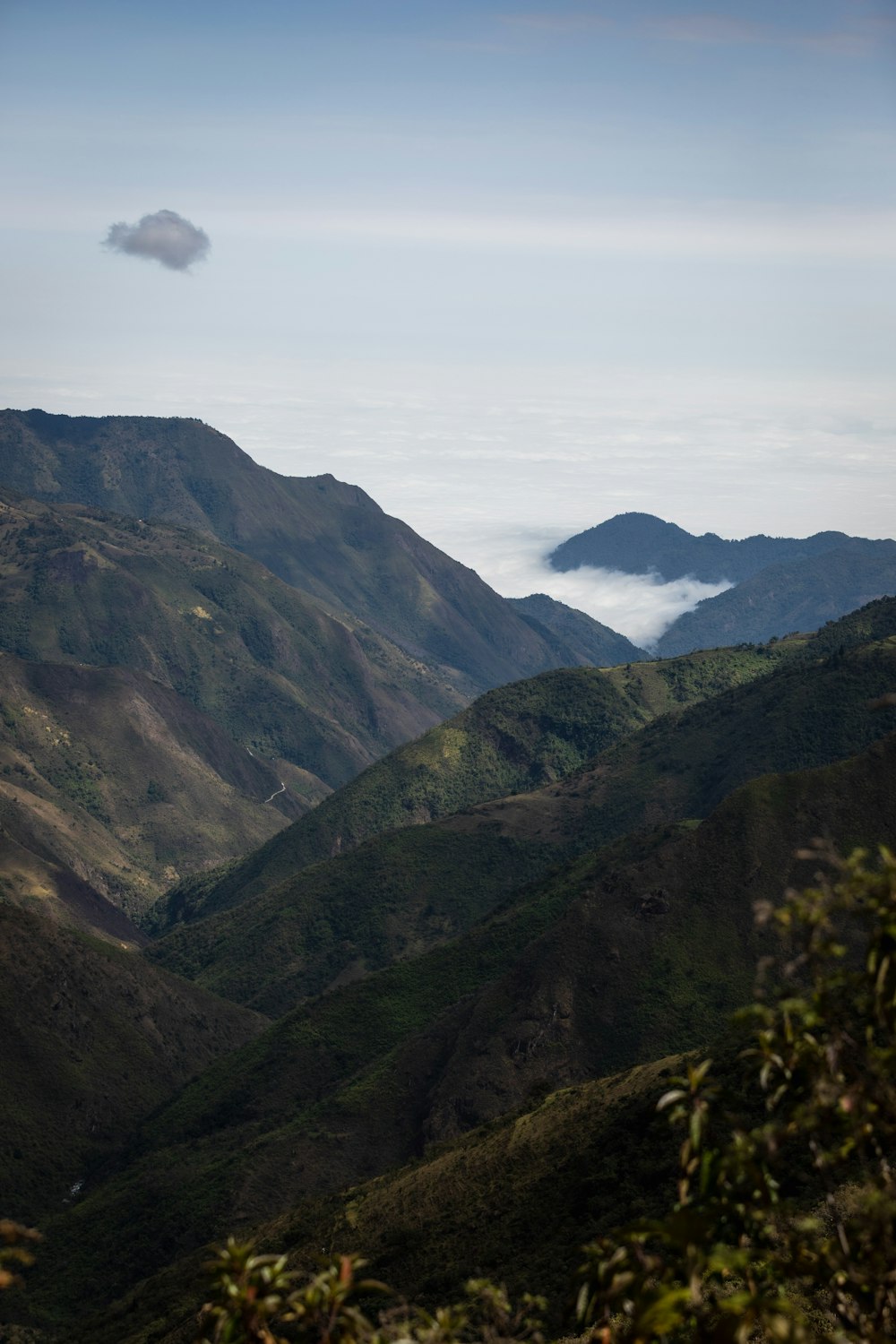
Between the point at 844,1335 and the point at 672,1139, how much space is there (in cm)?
Answer: 5334

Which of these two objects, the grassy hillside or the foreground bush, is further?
the grassy hillside

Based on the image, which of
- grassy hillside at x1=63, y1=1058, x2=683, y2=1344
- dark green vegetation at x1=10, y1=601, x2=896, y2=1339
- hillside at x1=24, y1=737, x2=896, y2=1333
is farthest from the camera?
hillside at x1=24, y1=737, x2=896, y2=1333

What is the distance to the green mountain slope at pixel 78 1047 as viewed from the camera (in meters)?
136

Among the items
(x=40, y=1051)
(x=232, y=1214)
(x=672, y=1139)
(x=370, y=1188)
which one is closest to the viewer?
(x=672, y=1139)

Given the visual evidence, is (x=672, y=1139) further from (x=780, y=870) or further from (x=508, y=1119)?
(x=780, y=870)

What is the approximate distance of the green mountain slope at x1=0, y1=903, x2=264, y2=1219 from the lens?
5359 inches

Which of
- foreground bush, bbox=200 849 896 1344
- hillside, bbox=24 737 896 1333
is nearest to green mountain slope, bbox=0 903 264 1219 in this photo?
hillside, bbox=24 737 896 1333

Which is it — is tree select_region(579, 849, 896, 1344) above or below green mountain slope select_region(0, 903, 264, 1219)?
above

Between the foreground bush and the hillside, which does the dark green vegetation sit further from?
the foreground bush

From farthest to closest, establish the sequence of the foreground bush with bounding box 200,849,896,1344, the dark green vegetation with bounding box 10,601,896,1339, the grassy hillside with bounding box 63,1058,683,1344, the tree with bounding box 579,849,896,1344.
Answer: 1. the dark green vegetation with bounding box 10,601,896,1339
2. the grassy hillside with bounding box 63,1058,683,1344
3. the foreground bush with bounding box 200,849,896,1344
4. the tree with bounding box 579,849,896,1344

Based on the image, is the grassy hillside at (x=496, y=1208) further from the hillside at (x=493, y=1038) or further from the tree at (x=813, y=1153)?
the tree at (x=813, y=1153)

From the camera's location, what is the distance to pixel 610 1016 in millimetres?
120625

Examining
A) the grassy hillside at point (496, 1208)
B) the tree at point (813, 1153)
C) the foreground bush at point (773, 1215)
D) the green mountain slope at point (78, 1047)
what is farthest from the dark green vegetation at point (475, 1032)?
the tree at point (813, 1153)

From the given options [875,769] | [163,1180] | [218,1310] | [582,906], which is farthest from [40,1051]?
[218,1310]
